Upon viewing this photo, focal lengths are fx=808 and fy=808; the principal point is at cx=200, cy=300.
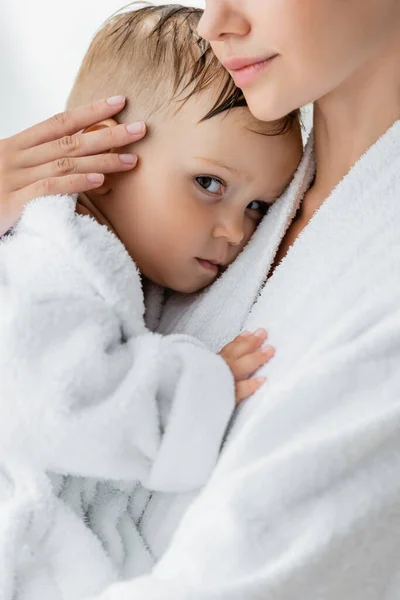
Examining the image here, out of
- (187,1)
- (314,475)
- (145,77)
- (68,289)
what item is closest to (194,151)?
(145,77)

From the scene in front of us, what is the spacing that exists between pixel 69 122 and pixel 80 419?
48 cm

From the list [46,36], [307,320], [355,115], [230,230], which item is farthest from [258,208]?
[46,36]

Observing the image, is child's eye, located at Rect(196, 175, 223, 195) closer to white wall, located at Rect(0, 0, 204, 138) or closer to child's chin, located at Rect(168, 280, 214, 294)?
child's chin, located at Rect(168, 280, 214, 294)

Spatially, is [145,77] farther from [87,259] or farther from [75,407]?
[75,407]

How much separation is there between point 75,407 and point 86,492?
15cm

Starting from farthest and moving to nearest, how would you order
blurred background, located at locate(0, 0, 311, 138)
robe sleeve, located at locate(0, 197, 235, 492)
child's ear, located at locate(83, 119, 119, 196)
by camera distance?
blurred background, located at locate(0, 0, 311, 138)
child's ear, located at locate(83, 119, 119, 196)
robe sleeve, located at locate(0, 197, 235, 492)

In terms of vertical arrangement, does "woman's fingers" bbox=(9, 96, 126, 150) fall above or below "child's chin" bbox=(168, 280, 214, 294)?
above

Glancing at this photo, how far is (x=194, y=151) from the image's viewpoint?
114 centimetres

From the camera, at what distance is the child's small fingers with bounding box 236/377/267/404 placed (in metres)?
1.00

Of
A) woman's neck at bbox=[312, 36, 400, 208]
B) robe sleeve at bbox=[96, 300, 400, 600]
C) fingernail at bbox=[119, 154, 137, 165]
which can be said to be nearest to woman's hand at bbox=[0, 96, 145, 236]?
fingernail at bbox=[119, 154, 137, 165]

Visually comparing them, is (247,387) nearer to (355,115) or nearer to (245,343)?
(245,343)

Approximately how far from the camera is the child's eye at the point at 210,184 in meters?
1.17

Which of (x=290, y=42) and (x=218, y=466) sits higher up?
(x=290, y=42)

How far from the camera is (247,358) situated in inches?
40.0
